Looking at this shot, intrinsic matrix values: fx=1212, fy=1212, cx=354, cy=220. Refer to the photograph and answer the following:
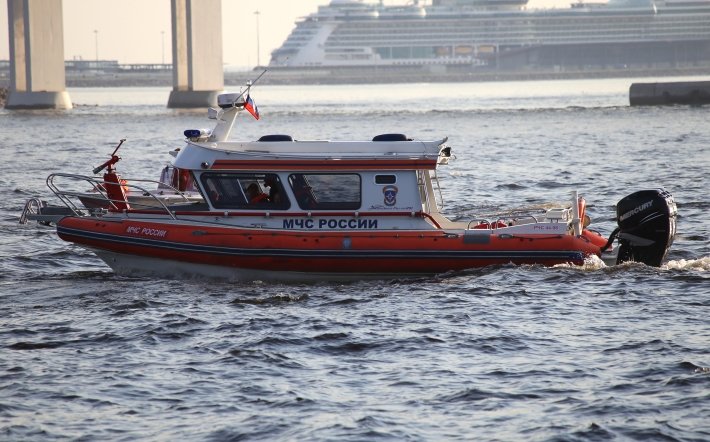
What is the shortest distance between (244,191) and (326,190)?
4.32 feet

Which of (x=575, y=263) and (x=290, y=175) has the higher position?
(x=290, y=175)

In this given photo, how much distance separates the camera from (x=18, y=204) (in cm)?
3222

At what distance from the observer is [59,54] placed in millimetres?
98375

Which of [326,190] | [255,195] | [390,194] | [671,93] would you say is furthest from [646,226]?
[671,93]

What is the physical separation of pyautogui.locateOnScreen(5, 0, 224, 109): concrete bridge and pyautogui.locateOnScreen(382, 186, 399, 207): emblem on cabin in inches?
3187

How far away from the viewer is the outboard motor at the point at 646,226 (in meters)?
18.5

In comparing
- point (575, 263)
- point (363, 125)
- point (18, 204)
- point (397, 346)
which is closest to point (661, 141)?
point (363, 125)

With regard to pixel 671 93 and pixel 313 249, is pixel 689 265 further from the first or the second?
pixel 671 93

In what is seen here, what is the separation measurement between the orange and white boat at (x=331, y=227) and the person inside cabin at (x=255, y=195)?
2cm

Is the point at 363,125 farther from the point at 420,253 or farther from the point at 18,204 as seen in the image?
the point at 420,253

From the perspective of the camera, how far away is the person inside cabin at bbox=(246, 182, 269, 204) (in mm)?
19281

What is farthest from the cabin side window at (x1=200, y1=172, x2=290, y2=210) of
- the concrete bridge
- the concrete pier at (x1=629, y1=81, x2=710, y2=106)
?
the concrete bridge

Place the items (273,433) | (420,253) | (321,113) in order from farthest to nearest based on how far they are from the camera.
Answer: (321,113)
(420,253)
(273,433)

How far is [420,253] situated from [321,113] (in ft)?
244
